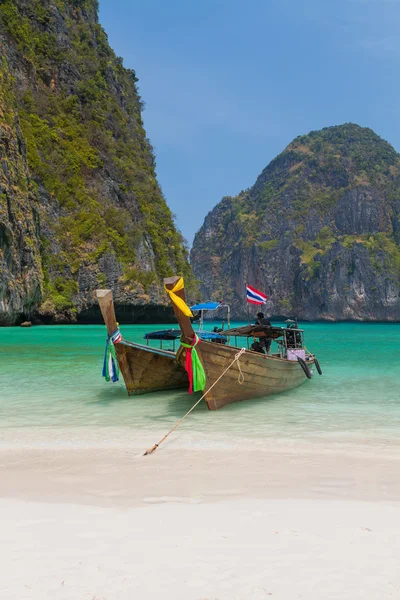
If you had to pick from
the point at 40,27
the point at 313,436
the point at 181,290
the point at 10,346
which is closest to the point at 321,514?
the point at 313,436

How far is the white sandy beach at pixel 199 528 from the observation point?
2.67 metres

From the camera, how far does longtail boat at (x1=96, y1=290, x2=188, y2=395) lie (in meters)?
10.5

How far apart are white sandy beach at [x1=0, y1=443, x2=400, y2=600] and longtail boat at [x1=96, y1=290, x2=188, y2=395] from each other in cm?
459

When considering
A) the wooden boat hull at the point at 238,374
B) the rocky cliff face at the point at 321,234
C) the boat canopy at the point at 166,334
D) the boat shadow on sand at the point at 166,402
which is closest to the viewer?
the wooden boat hull at the point at 238,374

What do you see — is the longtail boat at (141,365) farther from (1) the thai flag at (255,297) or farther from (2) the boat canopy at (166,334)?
(1) the thai flag at (255,297)

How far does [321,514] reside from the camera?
156 inches

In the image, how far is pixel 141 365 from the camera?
11438 millimetres

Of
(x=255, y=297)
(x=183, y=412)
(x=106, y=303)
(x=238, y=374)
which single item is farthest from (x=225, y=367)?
(x=255, y=297)

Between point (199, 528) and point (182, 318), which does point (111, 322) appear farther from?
point (199, 528)

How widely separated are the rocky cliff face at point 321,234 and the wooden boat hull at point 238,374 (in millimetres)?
106033

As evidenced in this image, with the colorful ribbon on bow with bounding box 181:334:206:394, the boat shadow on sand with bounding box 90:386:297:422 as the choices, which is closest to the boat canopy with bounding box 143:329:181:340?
the boat shadow on sand with bounding box 90:386:297:422

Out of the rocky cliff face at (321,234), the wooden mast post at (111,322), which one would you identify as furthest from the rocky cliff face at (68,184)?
the rocky cliff face at (321,234)

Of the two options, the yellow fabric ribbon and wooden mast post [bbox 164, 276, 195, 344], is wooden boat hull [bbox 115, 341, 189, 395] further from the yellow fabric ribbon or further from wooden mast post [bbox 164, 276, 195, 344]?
the yellow fabric ribbon

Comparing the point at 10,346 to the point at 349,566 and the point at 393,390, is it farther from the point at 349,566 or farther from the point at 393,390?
the point at 349,566
